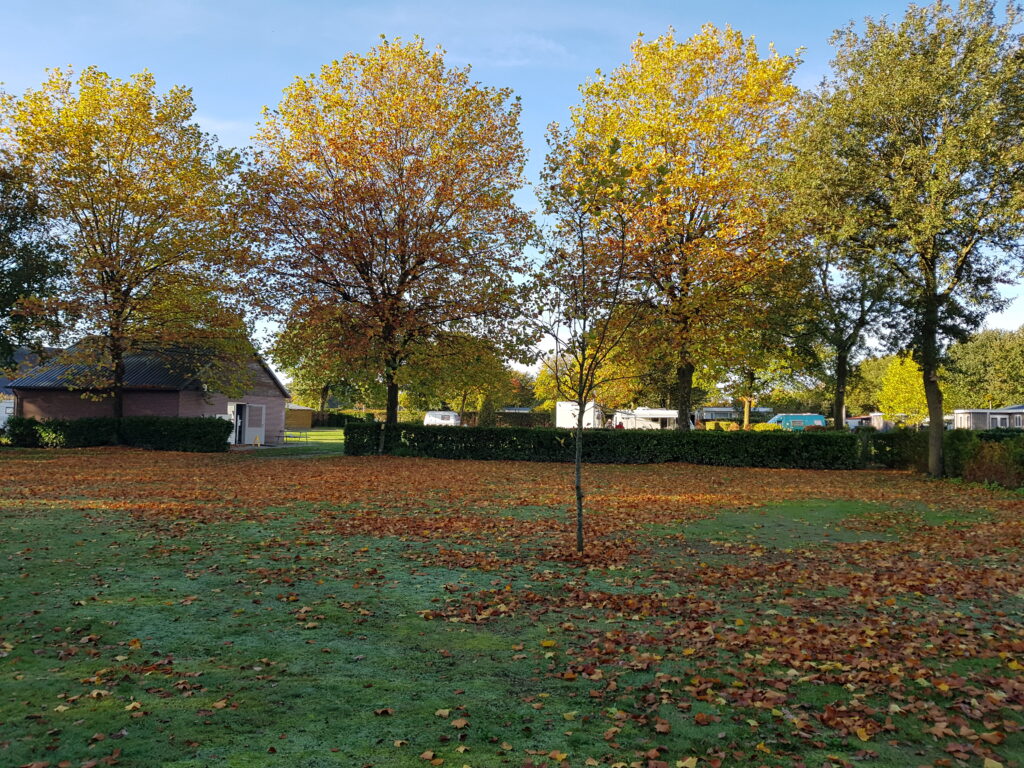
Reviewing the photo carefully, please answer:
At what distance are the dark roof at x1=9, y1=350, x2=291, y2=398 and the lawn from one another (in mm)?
19782

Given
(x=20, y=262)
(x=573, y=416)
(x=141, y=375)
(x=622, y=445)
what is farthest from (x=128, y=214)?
(x=573, y=416)

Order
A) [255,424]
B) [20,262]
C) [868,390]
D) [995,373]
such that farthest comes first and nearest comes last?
[868,390] < [995,373] < [255,424] < [20,262]

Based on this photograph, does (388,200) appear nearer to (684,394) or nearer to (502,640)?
(684,394)

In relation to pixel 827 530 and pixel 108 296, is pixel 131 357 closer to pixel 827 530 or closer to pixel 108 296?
pixel 108 296

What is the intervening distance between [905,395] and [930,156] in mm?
35320

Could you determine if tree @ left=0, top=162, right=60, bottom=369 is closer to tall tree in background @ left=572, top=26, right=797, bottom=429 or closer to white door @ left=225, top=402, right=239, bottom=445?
white door @ left=225, top=402, right=239, bottom=445

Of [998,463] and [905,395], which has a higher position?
[905,395]

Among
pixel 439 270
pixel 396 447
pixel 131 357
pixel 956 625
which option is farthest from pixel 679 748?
pixel 131 357

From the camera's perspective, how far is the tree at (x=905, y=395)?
46.4m

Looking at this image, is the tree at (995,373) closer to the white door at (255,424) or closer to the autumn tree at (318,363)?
the autumn tree at (318,363)

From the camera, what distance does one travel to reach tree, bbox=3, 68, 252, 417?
2516 cm

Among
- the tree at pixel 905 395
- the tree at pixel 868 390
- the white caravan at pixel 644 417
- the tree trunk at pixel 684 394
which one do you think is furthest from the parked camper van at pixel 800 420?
the tree trunk at pixel 684 394

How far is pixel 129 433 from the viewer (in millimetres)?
27531

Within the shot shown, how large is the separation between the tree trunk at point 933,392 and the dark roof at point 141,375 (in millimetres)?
25315
